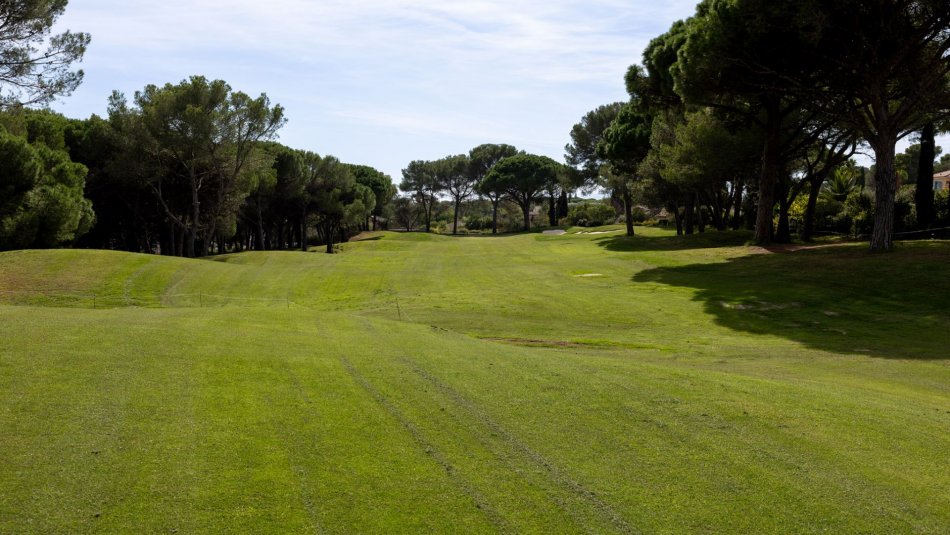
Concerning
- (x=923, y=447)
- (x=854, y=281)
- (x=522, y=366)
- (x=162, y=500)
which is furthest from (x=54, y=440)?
(x=854, y=281)

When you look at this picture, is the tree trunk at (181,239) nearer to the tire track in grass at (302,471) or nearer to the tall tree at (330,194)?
the tall tree at (330,194)

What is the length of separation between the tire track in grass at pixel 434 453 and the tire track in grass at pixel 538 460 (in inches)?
26.5

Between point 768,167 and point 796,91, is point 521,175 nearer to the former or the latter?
point 768,167

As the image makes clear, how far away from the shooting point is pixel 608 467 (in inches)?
276

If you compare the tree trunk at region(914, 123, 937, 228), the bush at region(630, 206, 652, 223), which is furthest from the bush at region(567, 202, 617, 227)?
the tree trunk at region(914, 123, 937, 228)

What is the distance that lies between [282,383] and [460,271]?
3025cm

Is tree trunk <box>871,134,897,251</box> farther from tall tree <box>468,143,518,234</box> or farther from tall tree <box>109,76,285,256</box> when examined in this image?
tall tree <box>468,143,518,234</box>

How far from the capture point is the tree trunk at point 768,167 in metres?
39.4

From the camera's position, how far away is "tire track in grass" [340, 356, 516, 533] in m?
5.89

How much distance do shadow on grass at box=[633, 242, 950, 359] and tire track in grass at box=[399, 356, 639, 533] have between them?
12793mm

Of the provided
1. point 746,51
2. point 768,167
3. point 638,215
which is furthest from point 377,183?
point 746,51

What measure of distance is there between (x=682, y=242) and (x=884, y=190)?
853 inches

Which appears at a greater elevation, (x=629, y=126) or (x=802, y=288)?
(x=629, y=126)

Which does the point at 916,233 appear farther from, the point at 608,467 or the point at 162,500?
the point at 162,500
